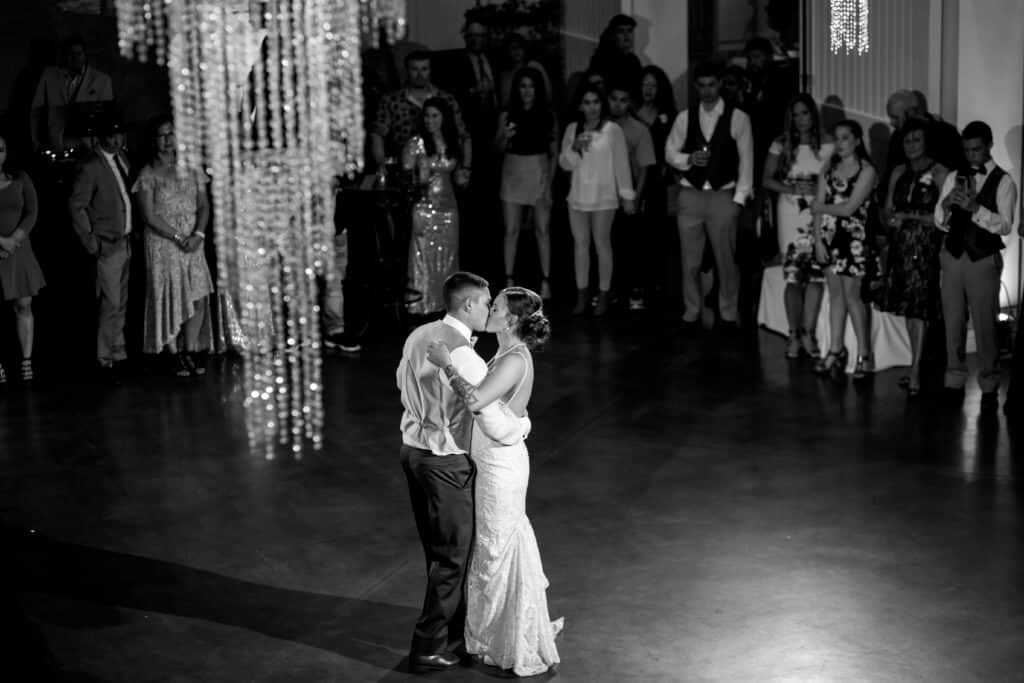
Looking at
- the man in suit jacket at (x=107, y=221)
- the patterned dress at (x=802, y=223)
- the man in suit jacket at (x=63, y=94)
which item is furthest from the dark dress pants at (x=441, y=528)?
the man in suit jacket at (x=63, y=94)

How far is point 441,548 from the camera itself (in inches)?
165

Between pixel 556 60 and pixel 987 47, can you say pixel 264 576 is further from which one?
pixel 556 60

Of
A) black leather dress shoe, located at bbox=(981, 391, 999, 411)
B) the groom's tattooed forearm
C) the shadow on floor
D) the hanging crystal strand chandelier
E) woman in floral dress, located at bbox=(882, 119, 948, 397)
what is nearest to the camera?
the groom's tattooed forearm

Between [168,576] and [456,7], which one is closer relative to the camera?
[168,576]

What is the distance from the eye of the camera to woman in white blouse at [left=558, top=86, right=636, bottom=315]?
9.55 meters

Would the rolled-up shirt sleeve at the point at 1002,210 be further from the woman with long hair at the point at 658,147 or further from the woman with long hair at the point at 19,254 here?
the woman with long hair at the point at 19,254

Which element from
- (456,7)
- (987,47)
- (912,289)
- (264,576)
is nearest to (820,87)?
(987,47)

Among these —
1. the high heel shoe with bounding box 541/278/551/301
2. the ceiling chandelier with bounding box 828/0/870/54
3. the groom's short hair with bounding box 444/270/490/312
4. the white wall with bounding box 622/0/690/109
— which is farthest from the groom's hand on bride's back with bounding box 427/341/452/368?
the white wall with bounding box 622/0/690/109

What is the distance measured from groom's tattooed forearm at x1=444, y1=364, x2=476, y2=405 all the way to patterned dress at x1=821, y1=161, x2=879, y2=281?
13.8ft

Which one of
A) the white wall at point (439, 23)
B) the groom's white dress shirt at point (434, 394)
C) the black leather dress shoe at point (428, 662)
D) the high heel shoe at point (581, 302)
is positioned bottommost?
the black leather dress shoe at point (428, 662)

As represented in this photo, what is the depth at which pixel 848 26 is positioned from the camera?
29.1 ft

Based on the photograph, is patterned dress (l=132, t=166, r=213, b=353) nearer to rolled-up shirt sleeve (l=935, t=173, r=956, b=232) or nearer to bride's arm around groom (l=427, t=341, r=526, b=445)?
rolled-up shirt sleeve (l=935, t=173, r=956, b=232)

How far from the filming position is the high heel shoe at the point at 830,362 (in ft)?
26.1

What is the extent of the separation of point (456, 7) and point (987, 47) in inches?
192
